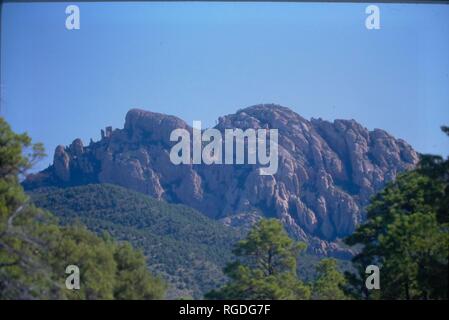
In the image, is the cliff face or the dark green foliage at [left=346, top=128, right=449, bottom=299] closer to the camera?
the dark green foliage at [left=346, top=128, right=449, bottom=299]

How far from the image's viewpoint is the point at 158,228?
453 inches

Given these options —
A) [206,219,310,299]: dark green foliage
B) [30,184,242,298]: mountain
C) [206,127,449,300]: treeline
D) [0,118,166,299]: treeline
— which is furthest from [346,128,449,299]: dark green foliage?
[0,118,166,299]: treeline

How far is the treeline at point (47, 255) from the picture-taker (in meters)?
10.3

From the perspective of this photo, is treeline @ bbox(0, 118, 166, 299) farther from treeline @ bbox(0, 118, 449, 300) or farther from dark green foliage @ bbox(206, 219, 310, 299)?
dark green foliage @ bbox(206, 219, 310, 299)

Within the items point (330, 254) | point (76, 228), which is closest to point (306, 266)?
point (330, 254)

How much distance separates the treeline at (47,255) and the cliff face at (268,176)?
1.54 feet

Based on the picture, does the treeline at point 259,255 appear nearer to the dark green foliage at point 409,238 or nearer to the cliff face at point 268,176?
the dark green foliage at point 409,238

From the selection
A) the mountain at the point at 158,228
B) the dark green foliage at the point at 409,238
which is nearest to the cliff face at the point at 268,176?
the mountain at the point at 158,228

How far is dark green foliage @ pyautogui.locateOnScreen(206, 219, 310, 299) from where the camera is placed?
11.3 m

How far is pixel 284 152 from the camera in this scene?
38.0 ft

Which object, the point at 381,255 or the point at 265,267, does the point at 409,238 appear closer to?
the point at 381,255

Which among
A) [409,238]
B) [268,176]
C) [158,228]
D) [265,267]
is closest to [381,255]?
[409,238]

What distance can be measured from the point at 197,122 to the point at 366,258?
3604 millimetres

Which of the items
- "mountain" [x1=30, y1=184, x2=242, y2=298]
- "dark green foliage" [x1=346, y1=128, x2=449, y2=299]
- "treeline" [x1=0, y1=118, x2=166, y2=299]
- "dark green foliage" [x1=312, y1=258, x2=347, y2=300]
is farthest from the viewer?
"mountain" [x1=30, y1=184, x2=242, y2=298]
